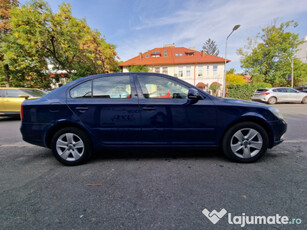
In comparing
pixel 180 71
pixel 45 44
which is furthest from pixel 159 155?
pixel 180 71

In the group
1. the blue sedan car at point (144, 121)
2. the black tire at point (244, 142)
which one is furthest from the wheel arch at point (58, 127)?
the black tire at point (244, 142)

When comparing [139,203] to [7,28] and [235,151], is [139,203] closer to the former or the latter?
[235,151]

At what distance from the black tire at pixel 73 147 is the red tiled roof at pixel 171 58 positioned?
2492cm

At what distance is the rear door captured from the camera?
237 cm

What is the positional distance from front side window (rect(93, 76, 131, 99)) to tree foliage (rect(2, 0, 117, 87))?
1234 centimetres

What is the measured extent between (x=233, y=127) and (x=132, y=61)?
89.2 ft

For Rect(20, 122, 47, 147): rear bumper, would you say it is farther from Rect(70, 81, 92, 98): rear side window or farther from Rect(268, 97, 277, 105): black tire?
Rect(268, 97, 277, 105): black tire

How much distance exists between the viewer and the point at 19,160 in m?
2.74

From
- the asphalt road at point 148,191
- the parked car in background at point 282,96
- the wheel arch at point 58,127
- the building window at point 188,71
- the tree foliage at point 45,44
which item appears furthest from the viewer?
the building window at point 188,71

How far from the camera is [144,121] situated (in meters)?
2.39

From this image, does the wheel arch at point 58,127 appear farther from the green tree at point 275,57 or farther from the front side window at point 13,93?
the green tree at point 275,57

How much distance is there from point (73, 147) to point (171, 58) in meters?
27.3

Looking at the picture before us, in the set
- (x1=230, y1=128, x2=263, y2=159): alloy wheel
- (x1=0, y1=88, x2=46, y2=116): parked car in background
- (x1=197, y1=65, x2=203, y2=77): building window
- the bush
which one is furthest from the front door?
(x1=197, y1=65, x2=203, y2=77): building window

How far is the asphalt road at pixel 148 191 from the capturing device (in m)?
1.40
